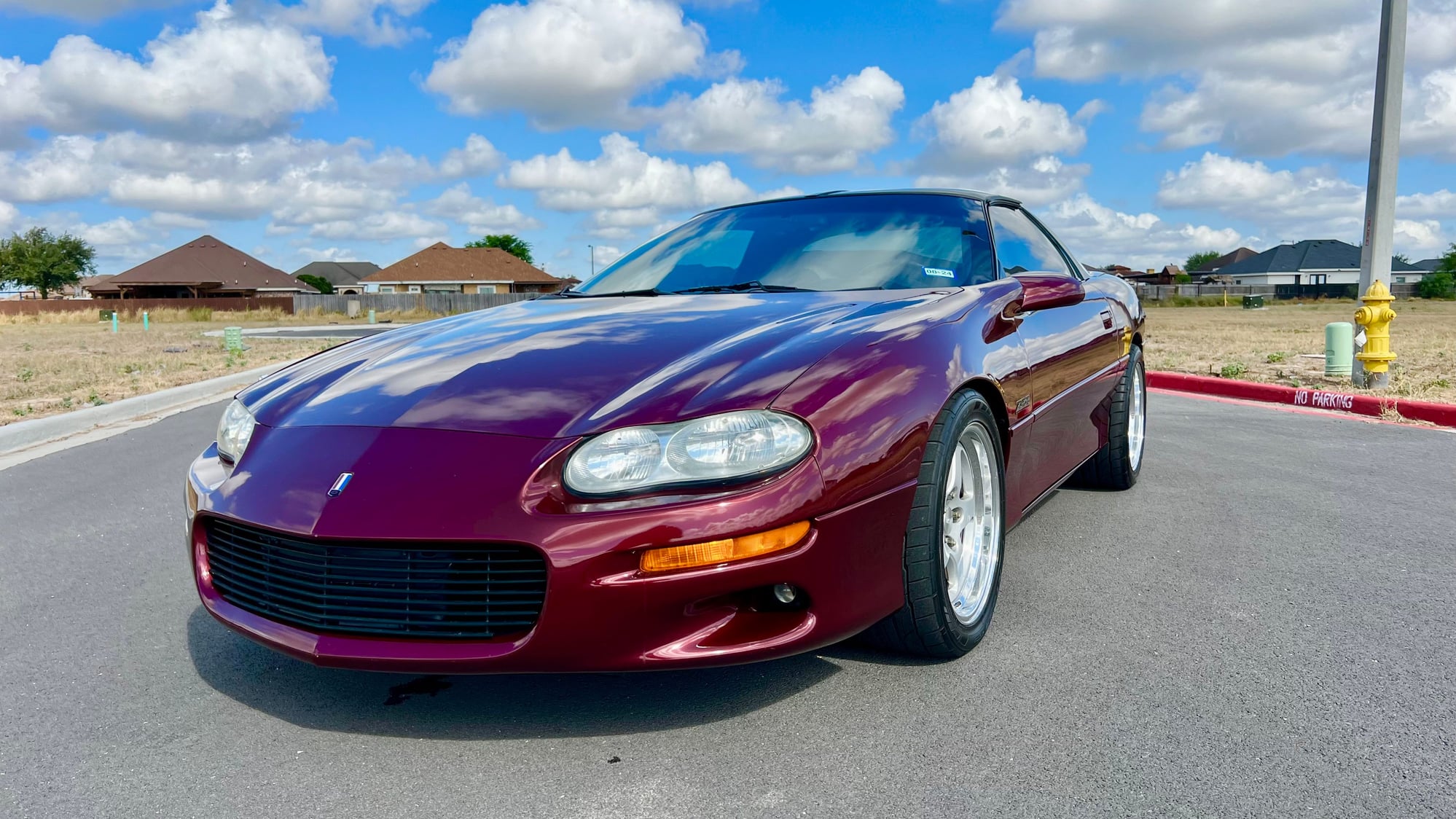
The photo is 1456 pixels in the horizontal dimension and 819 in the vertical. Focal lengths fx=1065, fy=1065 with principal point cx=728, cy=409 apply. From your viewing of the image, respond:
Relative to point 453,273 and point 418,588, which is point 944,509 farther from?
point 453,273

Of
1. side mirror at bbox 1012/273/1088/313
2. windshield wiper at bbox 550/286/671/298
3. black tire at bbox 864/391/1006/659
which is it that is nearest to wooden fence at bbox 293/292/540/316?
windshield wiper at bbox 550/286/671/298

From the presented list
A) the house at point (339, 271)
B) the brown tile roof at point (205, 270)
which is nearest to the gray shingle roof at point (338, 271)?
the house at point (339, 271)

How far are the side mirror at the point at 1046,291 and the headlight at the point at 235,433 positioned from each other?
2232 mm

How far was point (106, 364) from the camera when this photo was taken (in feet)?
48.4

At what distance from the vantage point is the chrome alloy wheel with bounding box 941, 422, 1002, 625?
2910mm

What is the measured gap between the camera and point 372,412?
8.43 ft

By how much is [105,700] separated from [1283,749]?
2774 mm

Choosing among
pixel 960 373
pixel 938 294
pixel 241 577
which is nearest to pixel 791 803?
pixel 960 373

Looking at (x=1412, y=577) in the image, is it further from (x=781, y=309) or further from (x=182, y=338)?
→ (x=182, y=338)

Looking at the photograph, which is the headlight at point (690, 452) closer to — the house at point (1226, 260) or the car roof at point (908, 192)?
the car roof at point (908, 192)

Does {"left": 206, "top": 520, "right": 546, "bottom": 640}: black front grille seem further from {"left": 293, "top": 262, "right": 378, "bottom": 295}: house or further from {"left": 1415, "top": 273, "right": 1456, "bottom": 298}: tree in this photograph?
{"left": 293, "top": 262, "right": 378, "bottom": 295}: house

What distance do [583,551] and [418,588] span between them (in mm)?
368

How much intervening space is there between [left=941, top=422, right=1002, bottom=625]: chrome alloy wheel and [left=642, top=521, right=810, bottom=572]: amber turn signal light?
83cm

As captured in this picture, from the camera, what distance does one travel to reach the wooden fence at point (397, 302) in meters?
53.7
